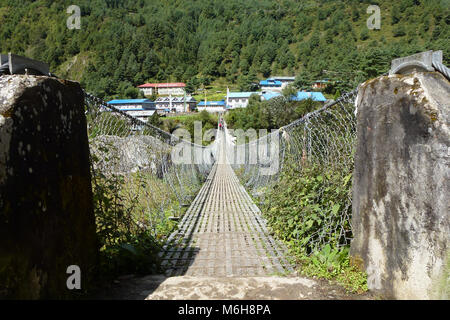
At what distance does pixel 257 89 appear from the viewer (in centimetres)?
9494

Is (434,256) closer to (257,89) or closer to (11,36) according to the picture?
(257,89)

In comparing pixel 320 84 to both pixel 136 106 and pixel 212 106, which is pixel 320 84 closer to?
pixel 212 106

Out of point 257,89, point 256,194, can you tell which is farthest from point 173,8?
point 256,194

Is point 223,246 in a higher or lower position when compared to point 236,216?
lower

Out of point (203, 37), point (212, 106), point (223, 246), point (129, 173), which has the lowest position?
point (223, 246)

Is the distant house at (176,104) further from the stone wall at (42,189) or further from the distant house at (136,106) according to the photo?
the stone wall at (42,189)

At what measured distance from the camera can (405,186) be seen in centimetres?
172

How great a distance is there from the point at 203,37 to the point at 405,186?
5480 inches

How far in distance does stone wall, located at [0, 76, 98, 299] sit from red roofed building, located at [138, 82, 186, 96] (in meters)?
97.7

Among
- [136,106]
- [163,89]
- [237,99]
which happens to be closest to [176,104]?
[136,106]

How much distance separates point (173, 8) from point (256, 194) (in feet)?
516

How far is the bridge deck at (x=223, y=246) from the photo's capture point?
283 centimetres

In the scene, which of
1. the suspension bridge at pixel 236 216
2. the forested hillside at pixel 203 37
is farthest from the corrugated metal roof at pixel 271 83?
the suspension bridge at pixel 236 216

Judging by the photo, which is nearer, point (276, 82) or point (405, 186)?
point (405, 186)
